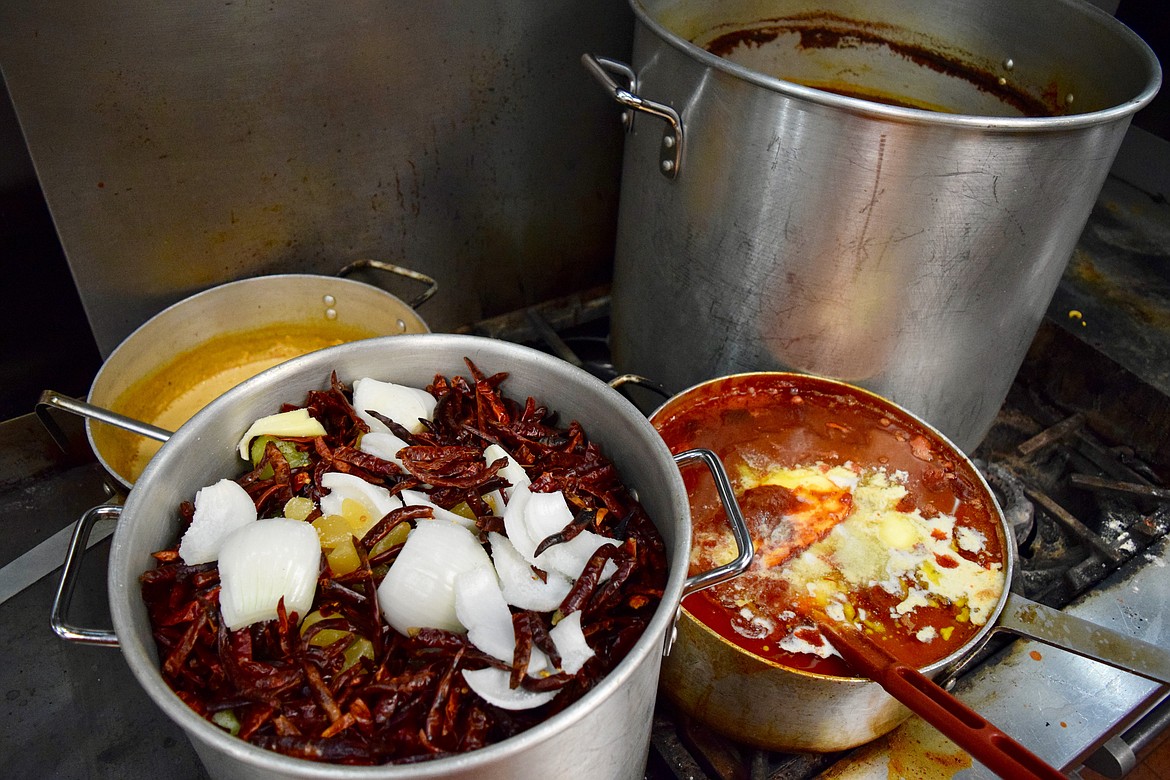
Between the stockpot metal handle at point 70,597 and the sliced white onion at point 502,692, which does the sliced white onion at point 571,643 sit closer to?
the sliced white onion at point 502,692

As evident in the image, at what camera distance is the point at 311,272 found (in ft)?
7.91

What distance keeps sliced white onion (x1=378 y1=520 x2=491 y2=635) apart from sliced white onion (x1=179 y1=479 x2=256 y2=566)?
0.87 ft

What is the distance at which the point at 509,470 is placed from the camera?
136cm

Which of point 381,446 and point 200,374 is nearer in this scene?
point 381,446

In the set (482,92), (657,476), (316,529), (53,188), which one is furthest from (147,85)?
(657,476)

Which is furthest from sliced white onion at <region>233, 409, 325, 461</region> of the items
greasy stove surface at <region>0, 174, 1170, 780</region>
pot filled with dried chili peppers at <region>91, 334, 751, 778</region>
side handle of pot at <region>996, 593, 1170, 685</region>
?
side handle of pot at <region>996, 593, 1170, 685</region>

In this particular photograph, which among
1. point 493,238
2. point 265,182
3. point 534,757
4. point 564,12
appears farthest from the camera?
point 493,238

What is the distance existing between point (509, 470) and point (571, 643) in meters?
0.35

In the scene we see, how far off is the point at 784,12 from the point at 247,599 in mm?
2108

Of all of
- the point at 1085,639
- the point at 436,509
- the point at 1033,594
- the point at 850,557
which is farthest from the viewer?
the point at 1033,594

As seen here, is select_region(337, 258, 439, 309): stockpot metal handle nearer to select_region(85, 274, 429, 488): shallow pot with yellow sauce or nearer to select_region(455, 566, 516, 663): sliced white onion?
select_region(85, 274, 429, 488): shallow pot with yellow sauce

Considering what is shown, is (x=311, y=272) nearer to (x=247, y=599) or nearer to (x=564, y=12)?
(x=564, y=12)

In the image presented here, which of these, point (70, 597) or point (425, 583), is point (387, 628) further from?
point (70, 597)

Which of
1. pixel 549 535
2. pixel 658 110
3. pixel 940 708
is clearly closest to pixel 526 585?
pixel 549 535
